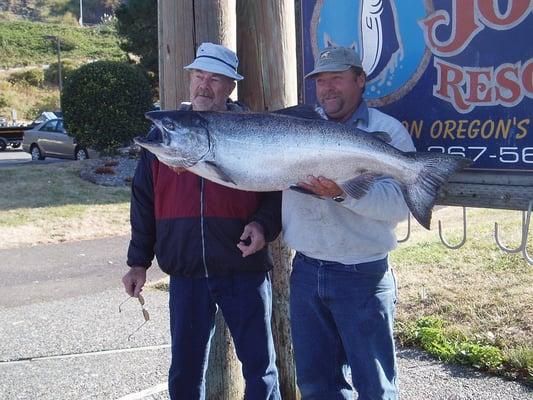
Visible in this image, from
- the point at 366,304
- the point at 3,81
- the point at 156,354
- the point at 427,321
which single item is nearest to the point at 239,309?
the point at 366,304

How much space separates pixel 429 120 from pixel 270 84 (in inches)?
37.1

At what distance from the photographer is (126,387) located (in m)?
4.53

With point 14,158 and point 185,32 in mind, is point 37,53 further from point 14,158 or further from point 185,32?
point 185,32

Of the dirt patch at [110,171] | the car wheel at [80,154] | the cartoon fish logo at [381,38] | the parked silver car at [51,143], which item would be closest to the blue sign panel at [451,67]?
the cartoon fish logo at [381,38]

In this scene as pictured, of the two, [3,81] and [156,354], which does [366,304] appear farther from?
[3,81]

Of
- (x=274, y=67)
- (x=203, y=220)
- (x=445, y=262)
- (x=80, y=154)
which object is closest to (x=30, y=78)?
(x=80, y=154)

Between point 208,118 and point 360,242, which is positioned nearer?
point 208,118

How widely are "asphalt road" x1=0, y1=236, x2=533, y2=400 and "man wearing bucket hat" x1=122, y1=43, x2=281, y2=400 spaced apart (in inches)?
44.9

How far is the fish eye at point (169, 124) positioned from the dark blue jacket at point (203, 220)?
57 cm

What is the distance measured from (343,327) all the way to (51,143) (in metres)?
20.0

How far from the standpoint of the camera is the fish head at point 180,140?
2779mm

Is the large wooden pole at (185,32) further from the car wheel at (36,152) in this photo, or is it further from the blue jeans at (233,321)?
the car wheel at (36,152)

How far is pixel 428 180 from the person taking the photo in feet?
9.11

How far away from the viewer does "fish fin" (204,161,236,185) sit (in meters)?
2.82
